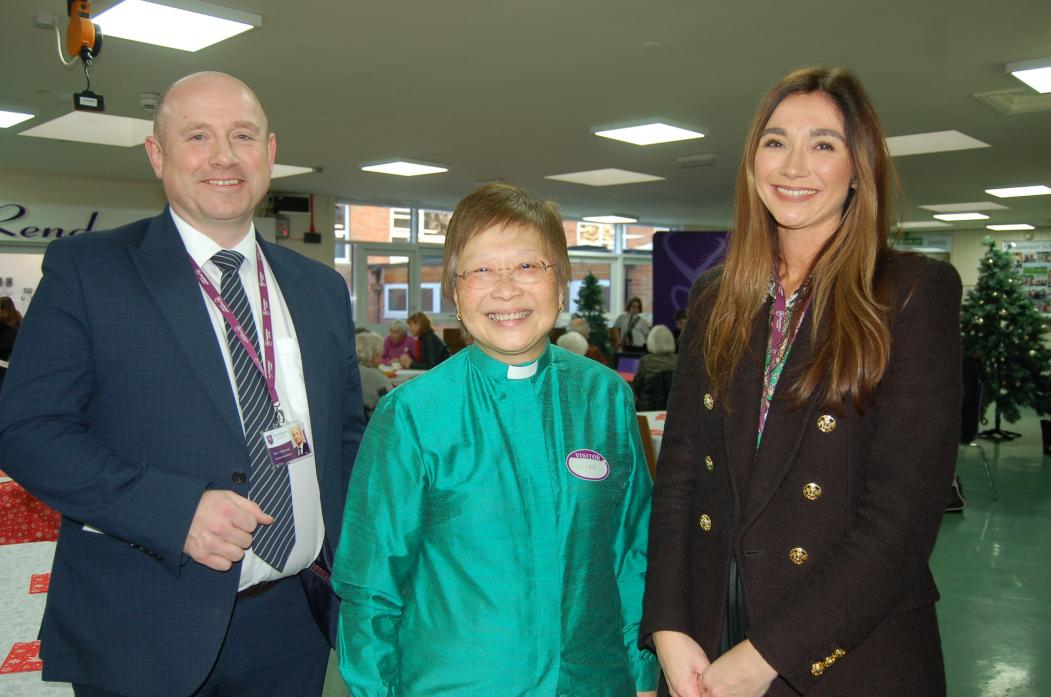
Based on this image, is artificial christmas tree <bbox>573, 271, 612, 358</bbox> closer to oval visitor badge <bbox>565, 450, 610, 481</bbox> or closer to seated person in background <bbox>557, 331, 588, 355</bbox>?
seated person in background <bbox>557, 331, 588, 355</bbox>

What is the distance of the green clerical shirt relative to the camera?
1371 mm

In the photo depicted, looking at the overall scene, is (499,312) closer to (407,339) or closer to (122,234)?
(122,234)

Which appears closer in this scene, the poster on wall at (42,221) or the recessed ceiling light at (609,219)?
the poster on wall at (42,221)

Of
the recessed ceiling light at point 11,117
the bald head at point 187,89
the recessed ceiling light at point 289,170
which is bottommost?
the bald head at point 187,89

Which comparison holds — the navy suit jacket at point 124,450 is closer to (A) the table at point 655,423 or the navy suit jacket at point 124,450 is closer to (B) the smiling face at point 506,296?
(B) the smiling face at point 506,296

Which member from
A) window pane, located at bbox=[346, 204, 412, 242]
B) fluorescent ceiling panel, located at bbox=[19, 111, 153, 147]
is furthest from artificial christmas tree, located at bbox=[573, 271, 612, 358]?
fluorescent ceiling panel, located at bbox=[19, 111, 153, 147]

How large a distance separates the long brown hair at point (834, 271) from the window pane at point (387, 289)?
1522cm

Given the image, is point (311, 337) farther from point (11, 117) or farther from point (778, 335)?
point (11, 117)

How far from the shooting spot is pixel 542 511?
1.42 meters

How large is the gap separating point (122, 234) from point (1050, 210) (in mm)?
18110

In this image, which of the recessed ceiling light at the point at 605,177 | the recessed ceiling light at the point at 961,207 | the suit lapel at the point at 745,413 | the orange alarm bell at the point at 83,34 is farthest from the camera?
the recessed ceiling light at the point at 961,207

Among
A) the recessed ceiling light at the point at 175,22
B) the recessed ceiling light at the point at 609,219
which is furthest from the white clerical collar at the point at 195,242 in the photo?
the recessed ceiling light at the point at 609,219

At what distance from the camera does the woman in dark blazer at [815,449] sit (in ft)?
4.22

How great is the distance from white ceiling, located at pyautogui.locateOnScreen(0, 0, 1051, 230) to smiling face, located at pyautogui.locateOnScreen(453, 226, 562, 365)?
3156 mm
